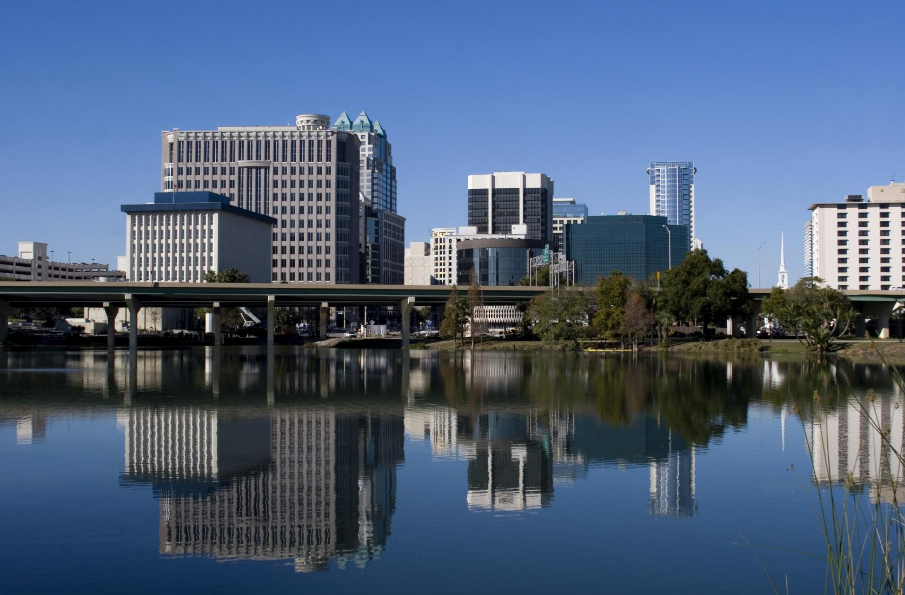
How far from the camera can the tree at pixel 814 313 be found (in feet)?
283

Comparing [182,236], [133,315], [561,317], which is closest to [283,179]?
[182,236]

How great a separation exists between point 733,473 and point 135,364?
6106 centimetres

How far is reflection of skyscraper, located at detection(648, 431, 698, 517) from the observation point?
805 inches

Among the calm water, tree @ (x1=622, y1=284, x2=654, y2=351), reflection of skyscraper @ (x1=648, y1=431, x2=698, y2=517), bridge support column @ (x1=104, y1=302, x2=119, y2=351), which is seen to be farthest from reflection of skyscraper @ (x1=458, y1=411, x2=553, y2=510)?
bridge support column @ (x1=104, y1=302, x2=119, y2=351)

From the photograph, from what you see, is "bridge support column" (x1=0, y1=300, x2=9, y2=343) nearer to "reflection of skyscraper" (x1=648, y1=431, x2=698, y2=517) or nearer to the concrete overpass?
the concrete overpass

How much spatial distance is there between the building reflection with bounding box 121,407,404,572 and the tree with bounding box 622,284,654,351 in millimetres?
64308

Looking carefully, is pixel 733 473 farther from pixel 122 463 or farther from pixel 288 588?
pixel 122 463

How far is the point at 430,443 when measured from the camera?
97.0 feet

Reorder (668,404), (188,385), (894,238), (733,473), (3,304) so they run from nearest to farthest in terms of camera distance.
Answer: (733,473)
(668,404)
(188,385)
(3,304)
(894,238)

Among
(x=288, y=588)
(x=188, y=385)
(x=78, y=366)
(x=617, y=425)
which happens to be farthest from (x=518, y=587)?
(x=78, y=366)

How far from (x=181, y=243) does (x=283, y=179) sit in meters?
34.1

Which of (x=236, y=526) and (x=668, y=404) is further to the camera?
(x=668, y=404)

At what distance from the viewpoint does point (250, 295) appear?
110938 millimetres

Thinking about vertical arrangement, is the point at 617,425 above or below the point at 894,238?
below
